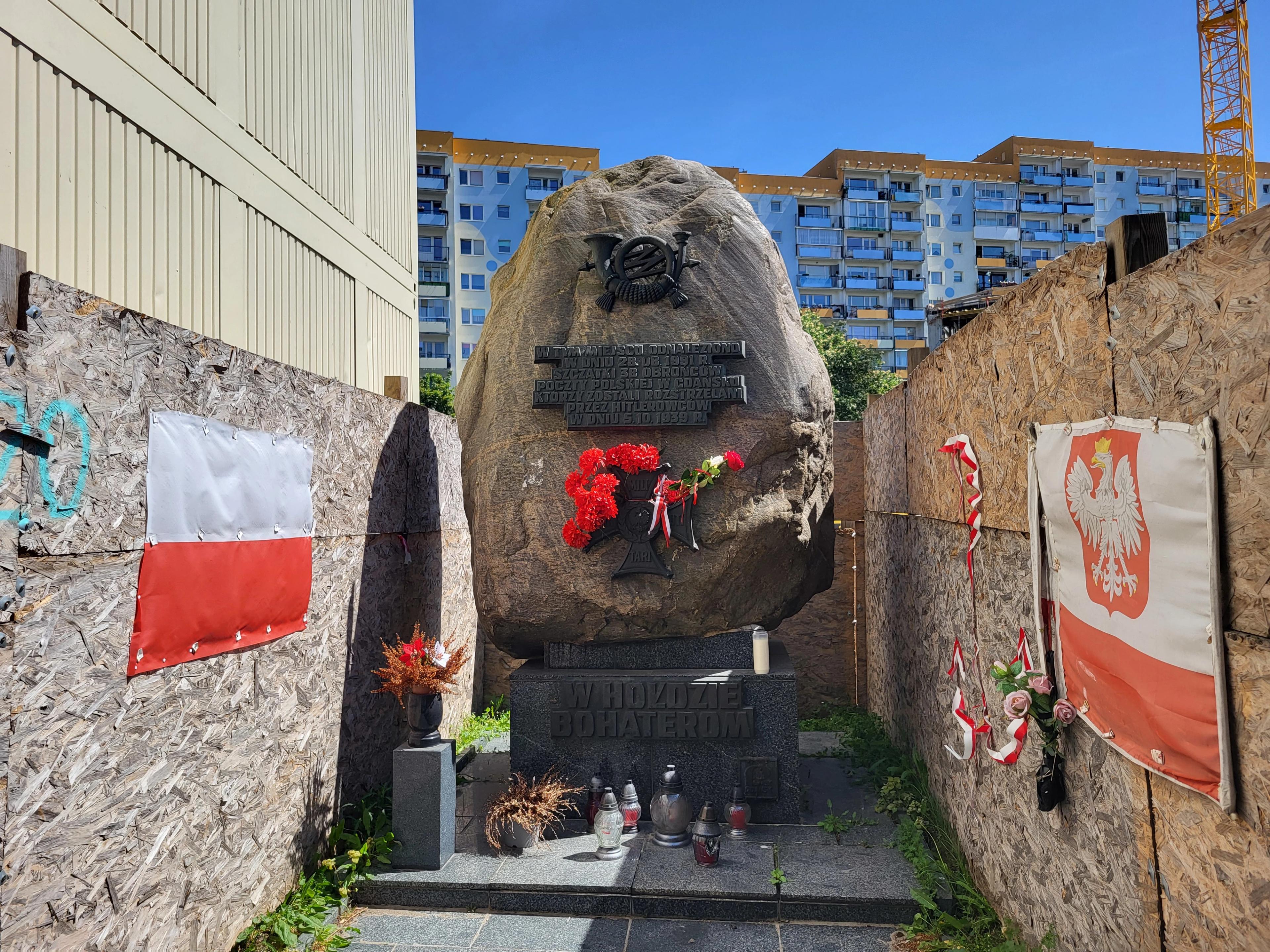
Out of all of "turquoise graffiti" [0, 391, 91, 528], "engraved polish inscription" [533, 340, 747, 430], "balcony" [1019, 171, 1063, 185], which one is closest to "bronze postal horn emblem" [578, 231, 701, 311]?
"engraved polish inscription" [533, 340, 747, 430]

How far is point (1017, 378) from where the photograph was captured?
3324 millimetres

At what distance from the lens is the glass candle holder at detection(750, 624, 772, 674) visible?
5.14 metres

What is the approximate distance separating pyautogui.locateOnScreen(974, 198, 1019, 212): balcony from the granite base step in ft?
175

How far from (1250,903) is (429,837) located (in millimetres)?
3733

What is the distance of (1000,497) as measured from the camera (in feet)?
11.5

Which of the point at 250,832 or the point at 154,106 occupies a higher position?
the point at 154,106

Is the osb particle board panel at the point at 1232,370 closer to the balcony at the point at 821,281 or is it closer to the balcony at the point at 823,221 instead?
the balcony at the point at 823,221

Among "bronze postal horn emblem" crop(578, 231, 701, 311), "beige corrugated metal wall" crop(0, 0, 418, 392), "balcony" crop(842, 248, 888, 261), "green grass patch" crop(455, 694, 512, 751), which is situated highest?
"balcony" crop(842, 248, 888, 261)

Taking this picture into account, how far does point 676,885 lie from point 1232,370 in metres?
3.46

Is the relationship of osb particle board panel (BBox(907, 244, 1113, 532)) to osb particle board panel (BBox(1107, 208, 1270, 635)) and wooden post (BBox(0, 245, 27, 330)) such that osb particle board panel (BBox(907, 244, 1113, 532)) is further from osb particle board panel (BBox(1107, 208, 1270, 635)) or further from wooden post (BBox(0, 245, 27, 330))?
wooden post (BBox(0, 245, 27, 330))

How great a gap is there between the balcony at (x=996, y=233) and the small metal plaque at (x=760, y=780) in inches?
2049

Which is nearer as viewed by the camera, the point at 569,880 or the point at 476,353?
the point at 569,880

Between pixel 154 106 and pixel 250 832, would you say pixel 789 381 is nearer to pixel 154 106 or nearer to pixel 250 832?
pixel 250 832

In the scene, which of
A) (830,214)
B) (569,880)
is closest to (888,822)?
(569,880)
